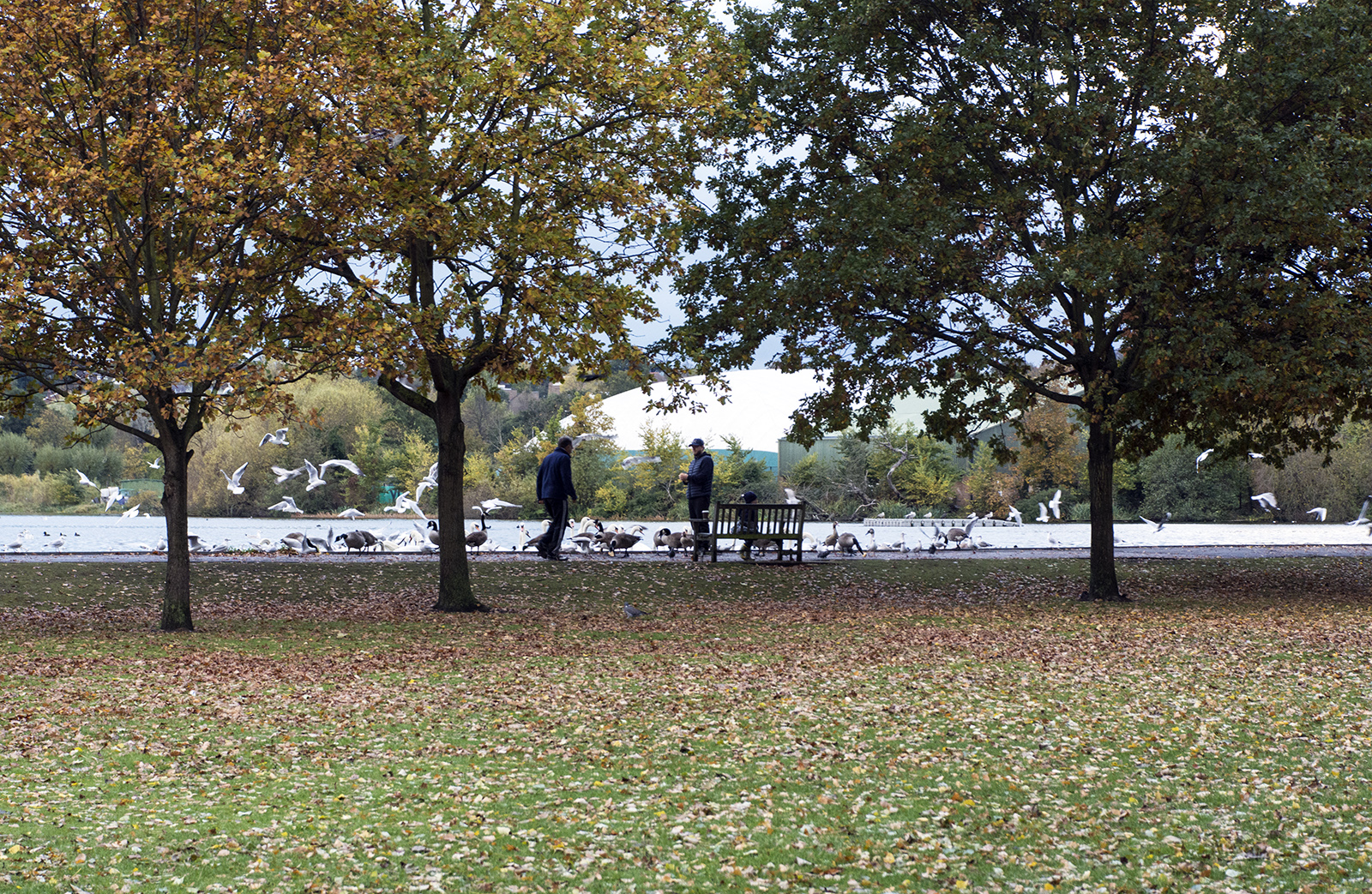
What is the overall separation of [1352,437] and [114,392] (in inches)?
1865

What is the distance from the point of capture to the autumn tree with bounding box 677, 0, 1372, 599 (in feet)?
52.4

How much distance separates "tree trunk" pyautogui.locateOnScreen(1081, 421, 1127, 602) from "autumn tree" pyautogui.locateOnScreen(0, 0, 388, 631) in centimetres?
1172

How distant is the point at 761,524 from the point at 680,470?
28.3 metres

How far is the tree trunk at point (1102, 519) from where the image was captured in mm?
18469

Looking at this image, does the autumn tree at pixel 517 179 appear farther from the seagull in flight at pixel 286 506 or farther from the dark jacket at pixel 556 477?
the seagull in flight at pixel 286 506

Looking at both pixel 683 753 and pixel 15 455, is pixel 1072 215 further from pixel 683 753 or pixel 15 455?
pixel 15 455

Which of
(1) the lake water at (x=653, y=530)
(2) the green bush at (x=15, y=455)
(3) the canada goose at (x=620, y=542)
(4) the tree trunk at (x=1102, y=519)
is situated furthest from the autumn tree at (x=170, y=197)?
(2) the green bush at (x=15, y=455)

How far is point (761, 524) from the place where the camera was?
21891mm

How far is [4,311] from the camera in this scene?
42.0 ft

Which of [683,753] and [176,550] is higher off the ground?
[176,550]

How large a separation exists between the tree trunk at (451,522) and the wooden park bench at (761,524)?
18.6 ft

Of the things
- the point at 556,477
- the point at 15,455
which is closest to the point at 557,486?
the point at 556,477

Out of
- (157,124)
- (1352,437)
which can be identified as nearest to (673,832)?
(157,124)

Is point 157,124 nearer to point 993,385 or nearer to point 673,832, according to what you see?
point 673,832
